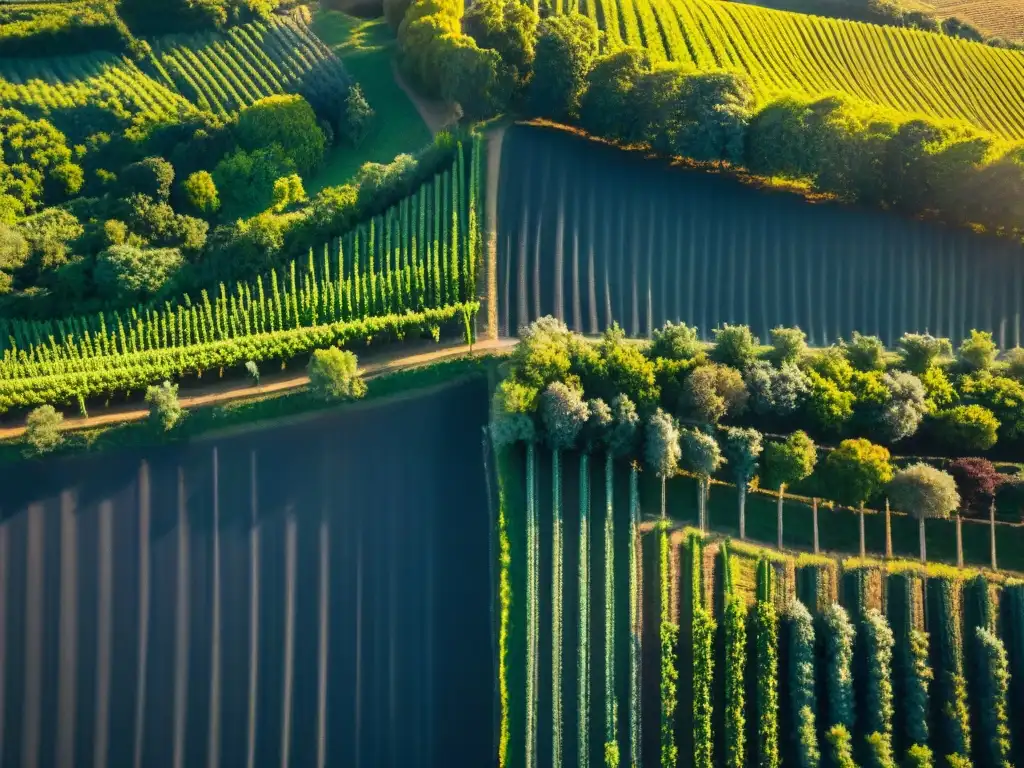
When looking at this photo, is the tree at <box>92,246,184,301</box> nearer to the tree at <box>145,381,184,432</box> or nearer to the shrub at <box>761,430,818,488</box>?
the tree at <box>145,381,184,432</box>

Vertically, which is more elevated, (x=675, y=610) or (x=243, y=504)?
(x=243, y=504)

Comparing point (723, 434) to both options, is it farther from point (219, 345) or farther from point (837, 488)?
point (219, 345)

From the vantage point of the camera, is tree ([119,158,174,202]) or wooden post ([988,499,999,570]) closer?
wooden post ([988,499,999,570])

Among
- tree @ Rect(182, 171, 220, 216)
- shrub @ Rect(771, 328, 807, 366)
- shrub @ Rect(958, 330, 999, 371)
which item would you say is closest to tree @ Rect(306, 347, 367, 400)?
tree @ Rect(182, 171, 220, 216)

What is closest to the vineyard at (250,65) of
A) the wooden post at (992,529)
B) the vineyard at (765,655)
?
the vineyard at (765,655)

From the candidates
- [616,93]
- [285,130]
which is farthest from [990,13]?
[285,130]

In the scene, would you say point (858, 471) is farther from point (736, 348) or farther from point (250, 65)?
point (250, 65)

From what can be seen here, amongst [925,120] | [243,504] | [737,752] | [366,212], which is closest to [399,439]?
[243,504]
